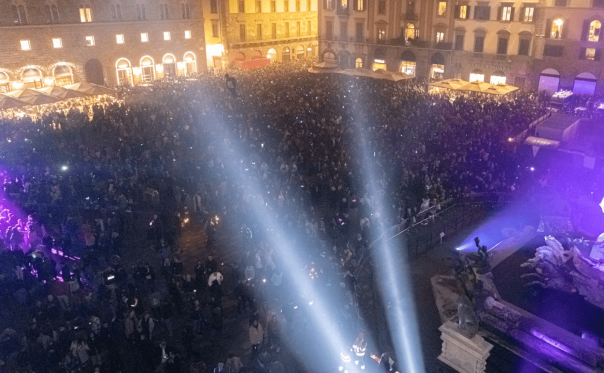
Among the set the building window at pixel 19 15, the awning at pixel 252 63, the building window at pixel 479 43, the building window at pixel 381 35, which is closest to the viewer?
the building window at pixel 19 15

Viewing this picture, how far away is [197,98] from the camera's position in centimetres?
2859

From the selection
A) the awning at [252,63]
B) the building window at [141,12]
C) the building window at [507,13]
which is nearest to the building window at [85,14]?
the building window at [141,12]

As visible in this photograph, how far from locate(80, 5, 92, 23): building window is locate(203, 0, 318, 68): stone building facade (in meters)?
13.7

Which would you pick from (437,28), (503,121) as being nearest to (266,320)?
(503,121)

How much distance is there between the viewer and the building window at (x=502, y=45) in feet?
126

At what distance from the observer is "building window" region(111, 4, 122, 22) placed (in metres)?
38.9

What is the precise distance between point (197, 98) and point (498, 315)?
74.0ft

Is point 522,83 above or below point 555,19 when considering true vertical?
below

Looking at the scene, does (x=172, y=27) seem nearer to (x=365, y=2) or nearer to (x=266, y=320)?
(x=365, y=2)

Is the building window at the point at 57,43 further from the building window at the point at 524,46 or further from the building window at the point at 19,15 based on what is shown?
the building window at the point at 524,46

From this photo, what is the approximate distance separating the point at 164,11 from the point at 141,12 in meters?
2.37

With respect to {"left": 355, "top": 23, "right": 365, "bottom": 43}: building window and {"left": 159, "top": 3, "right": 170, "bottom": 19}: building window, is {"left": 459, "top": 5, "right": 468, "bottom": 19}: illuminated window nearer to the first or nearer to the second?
{"left": 355, "top": 23, "right": 365, "bottom": 43}: building window

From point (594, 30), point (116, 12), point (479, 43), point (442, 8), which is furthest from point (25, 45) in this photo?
point (594, 30)

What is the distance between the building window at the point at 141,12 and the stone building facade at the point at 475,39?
16855 mm
